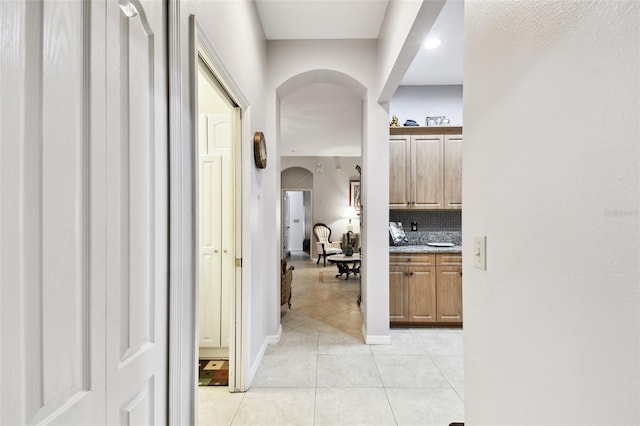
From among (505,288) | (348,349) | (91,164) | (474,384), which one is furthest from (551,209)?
(348,349)

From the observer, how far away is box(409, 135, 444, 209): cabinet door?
13.0 ft

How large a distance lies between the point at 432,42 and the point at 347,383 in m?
3.32

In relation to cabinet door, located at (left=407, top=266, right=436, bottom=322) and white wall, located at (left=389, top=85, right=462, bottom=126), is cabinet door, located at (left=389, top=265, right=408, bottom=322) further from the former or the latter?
white wall, located at (left=389, top=85, right=462, bottom=126)

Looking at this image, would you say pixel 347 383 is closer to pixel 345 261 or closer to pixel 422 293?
pixel 422 293

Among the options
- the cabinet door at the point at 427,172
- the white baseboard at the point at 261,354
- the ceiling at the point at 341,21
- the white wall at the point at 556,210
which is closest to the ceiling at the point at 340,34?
the ceiling at the point at 341,21

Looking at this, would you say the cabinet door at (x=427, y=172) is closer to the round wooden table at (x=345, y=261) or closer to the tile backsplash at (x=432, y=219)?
the tile backsplash at (x=432, y=219)

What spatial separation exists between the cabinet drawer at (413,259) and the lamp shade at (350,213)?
5.71 m

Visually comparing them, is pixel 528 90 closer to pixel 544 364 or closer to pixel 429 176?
pixel 544 364

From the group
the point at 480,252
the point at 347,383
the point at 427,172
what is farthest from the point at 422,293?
the point at 480,252

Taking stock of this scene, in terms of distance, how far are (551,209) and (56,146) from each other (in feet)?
3.72

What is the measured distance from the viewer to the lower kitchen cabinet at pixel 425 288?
372cm

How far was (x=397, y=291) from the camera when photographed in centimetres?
374

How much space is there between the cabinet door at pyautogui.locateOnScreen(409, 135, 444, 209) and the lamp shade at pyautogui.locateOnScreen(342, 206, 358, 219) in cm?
544

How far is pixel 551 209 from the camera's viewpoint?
2.39 feet
